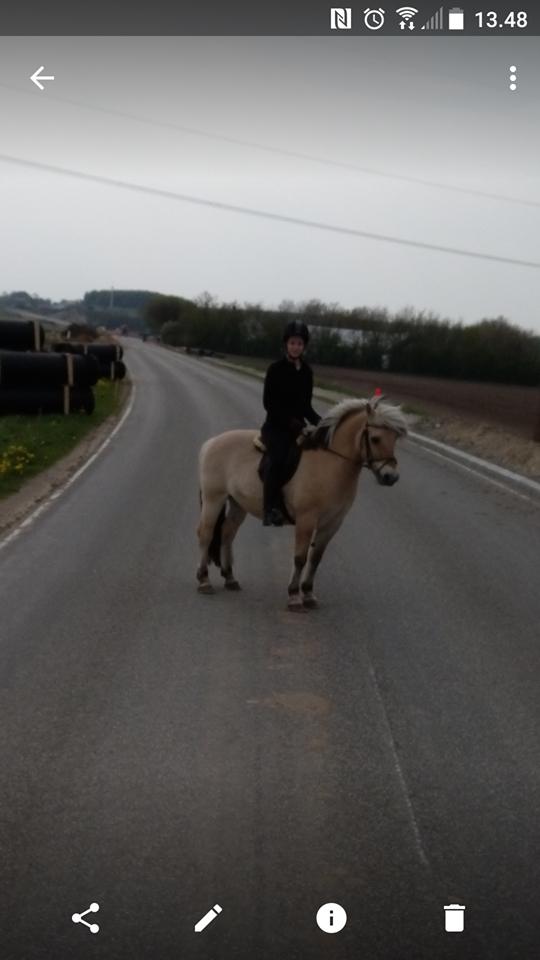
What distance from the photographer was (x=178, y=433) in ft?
95.5

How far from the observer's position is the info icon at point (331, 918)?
417cm

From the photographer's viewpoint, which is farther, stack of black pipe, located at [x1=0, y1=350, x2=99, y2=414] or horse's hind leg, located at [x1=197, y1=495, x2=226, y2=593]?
stack of black pipe, located at [x1=0, y1=350, x2=99, y2=414]

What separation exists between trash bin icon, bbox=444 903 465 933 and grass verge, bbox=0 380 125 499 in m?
14.4

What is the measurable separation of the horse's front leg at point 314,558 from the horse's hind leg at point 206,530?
0.87 m

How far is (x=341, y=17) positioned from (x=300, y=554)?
5198mm

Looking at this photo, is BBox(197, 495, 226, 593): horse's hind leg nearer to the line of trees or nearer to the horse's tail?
the horse's tail

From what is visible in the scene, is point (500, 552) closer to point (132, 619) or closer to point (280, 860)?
point (132, 619)

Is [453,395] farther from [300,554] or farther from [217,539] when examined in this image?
[300,554]

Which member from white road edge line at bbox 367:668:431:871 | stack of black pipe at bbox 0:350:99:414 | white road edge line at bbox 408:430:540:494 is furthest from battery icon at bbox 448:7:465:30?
stack of black pipe at bbox 0:350:99:414

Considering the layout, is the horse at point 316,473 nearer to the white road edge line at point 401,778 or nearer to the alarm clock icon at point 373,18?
the white road edge line at point 401,778

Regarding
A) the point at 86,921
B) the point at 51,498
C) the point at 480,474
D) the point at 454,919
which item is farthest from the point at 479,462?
the point at 86,921

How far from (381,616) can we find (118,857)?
539 cm

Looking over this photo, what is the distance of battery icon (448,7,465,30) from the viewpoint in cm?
551

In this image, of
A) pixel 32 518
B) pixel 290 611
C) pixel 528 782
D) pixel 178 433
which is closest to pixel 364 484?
pixel 32 518
